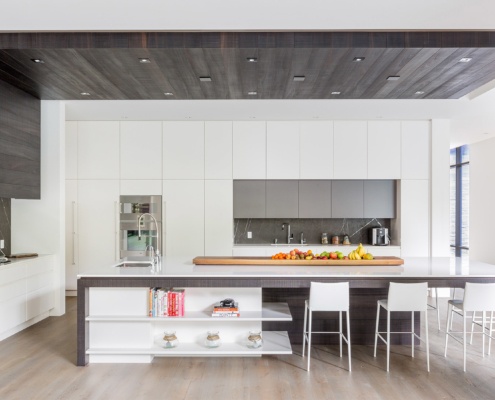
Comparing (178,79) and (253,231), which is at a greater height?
(178,79)

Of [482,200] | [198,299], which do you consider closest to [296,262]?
[198,299]

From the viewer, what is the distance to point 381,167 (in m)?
6.68

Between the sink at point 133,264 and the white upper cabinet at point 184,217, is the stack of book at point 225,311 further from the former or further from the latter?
the white upper cabinet at point 184,217

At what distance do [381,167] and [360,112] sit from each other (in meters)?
1.06

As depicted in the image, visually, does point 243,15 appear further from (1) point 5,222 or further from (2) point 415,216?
(2) point 415,216

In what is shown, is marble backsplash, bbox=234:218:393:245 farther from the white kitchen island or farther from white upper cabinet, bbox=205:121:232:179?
the white kitchen island

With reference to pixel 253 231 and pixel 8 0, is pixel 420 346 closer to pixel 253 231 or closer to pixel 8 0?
pixel 253 231

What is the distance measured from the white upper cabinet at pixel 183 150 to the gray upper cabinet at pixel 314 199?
1665 millimetres

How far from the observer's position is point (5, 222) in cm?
543

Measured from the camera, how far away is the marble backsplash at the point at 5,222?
5.36 meters

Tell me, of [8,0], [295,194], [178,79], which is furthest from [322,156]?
[8,0]

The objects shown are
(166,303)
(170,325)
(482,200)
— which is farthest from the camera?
(482,200)

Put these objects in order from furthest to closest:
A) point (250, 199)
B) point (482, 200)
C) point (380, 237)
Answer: point (482, 200)
point (380, 237)
point (250, 199)

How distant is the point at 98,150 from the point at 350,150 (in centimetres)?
401
